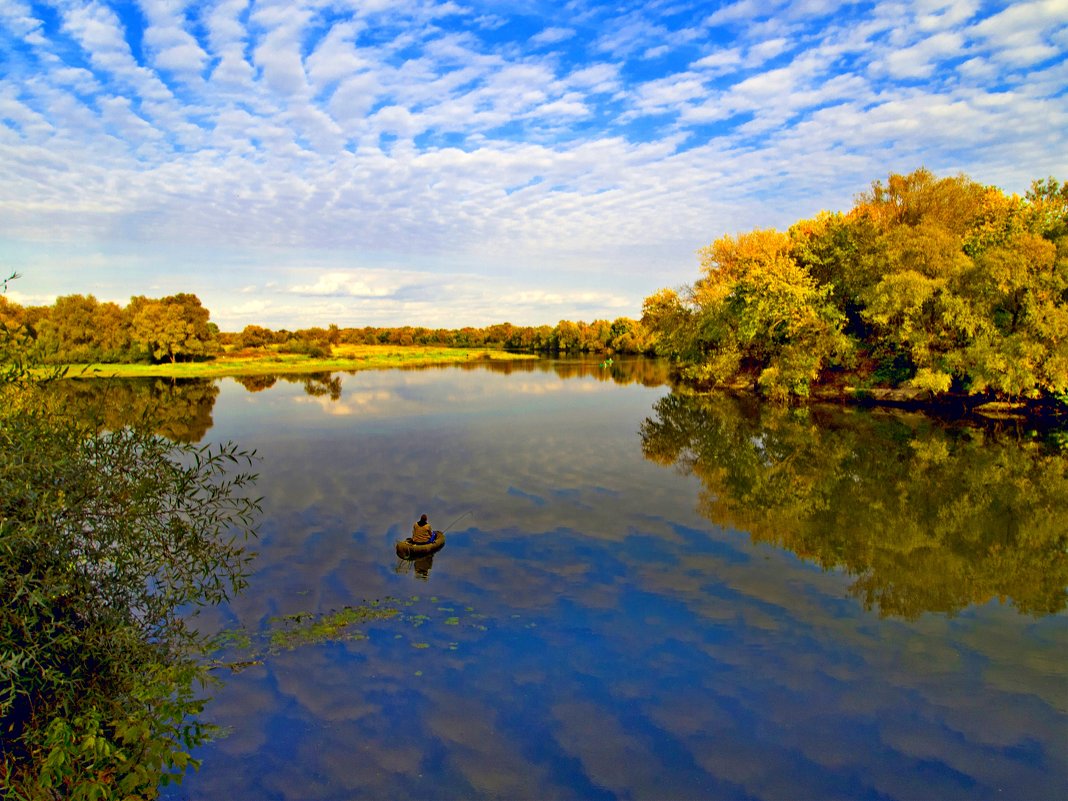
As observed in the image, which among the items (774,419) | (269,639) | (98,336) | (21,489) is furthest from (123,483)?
(98,336)

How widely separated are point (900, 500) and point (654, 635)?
61.5 ft

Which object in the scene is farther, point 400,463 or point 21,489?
point 400,463

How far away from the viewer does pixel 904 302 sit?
5216cm

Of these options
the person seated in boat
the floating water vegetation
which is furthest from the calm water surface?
the person seated in boat

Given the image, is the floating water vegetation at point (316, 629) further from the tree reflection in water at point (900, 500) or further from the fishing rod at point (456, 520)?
the tree reflection in water at point (900, 500)

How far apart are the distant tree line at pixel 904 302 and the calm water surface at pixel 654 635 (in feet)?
51.4

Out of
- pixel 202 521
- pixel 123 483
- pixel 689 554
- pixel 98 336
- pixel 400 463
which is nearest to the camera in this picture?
pixel 123 483

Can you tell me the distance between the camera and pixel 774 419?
53.2 m

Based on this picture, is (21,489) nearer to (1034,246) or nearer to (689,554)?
(689,554)

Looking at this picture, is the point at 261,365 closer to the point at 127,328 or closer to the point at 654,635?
the point at 127,328

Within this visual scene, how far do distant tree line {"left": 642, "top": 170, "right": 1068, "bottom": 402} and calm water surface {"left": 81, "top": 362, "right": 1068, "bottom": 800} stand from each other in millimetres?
15663

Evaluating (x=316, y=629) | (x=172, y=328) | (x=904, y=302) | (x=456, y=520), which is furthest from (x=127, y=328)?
(x=904, y=302)

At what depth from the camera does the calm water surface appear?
11328 mm

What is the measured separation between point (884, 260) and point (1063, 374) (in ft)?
61.4
